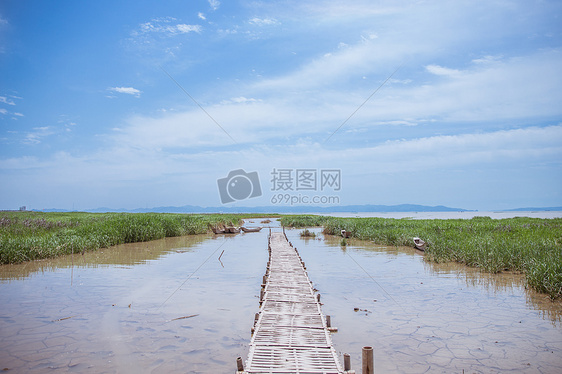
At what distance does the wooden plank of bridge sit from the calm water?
1.78 feet

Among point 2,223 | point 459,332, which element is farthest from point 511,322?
point 2,223

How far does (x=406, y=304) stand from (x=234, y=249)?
45.7 ft

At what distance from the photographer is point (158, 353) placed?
6.55 m

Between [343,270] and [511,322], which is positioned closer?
[511,322]

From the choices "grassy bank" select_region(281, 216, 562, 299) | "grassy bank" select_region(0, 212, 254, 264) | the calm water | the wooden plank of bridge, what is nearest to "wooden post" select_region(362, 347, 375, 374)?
the wooden plank of bridge

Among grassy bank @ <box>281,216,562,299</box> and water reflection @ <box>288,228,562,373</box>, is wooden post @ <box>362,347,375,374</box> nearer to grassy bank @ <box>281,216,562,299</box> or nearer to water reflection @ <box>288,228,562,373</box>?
water reflection @ <box>288,228,562,373</box>

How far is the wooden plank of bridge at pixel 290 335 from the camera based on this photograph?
5.25 metres

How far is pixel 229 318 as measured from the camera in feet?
28.1

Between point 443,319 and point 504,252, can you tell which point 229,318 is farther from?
point 504,252

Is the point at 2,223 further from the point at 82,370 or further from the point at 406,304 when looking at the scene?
the point at 406,304

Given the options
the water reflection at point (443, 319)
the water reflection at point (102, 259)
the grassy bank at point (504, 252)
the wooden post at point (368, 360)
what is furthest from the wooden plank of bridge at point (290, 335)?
the water reflection at point (102, 259)

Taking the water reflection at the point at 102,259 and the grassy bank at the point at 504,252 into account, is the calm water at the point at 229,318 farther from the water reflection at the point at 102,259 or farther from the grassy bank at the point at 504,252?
the grassy bank at the point at 504,252

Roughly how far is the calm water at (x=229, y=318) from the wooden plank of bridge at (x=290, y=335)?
0.54m

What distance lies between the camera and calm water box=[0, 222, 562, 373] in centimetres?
625
